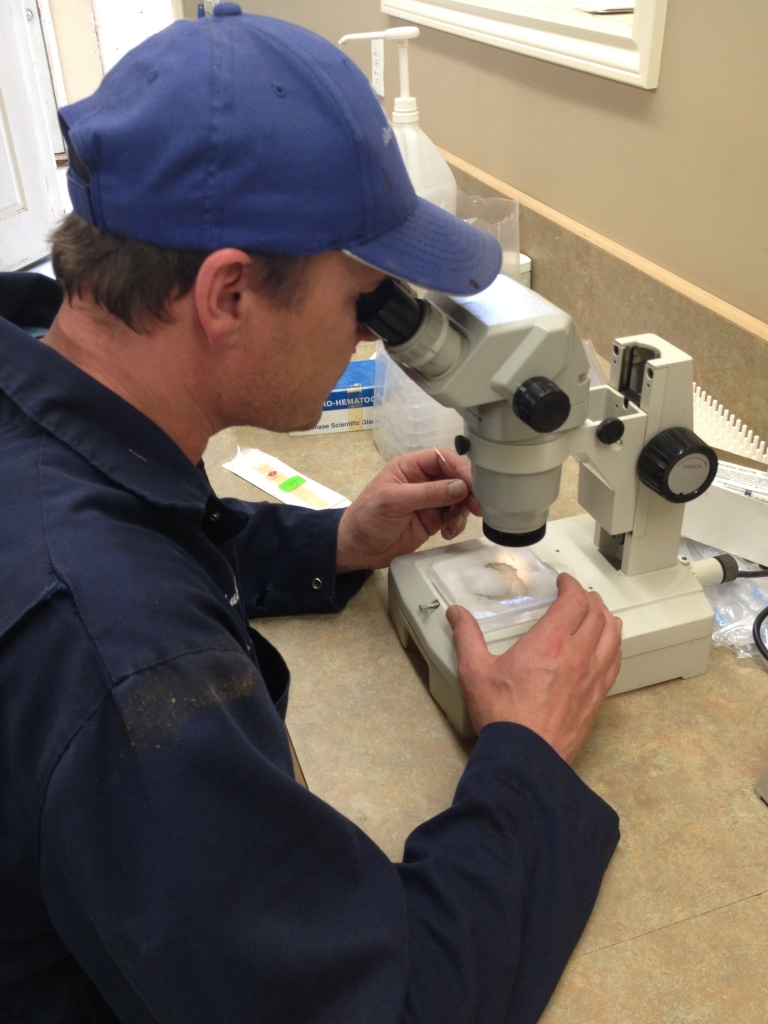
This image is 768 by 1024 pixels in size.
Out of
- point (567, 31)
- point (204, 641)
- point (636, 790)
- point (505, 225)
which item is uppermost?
point (567, 31)

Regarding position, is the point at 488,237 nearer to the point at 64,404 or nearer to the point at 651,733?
the point at 64,404

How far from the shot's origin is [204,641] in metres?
0.59

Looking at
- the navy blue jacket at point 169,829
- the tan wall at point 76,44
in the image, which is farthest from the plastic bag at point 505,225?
the tan wall at point 76,44

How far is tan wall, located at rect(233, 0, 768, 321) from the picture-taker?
113 cm

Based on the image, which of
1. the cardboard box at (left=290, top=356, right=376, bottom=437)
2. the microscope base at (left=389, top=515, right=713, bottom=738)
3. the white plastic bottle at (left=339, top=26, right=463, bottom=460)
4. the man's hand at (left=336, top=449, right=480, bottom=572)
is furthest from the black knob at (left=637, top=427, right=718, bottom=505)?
the cardboard box at (left=290, top=356, right=376, bottom=437)

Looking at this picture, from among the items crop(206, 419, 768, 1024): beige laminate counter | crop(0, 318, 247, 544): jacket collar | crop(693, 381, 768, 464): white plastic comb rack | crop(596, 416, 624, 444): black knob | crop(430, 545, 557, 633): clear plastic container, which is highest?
A: crop(0, 318, 247, 544): jacket collar

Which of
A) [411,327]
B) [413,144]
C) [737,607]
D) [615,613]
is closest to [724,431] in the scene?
[737,607]

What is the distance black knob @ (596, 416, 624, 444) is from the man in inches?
8.7

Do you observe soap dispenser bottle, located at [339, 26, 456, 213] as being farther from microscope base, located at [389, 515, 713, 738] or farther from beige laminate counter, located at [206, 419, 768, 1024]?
beige laminate counter, located at [206, 419, 768, 1024]

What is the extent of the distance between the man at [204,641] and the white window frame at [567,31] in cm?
70

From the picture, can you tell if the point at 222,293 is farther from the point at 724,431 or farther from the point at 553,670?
the point at 724,431

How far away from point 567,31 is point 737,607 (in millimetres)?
1040

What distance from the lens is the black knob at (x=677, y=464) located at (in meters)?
0.90

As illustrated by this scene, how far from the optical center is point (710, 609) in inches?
38.5
